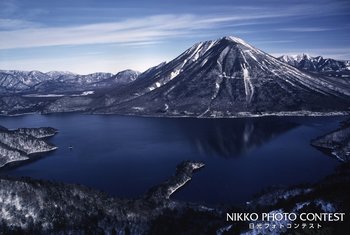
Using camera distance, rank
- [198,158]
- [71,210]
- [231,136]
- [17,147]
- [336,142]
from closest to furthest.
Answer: [71,210]
[198,158]
[336,142]
[17,147]
[231,136]

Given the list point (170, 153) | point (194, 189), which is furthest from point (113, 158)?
point (194, 189)

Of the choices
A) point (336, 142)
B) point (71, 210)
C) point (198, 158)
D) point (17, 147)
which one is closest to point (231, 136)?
point (198, 158)

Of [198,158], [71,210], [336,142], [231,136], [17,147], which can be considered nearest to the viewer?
[71,210]

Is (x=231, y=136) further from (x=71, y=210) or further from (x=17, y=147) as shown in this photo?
(x=71, y=210)

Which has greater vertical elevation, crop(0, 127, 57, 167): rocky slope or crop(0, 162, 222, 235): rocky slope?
crop(0, 127, 57, 167): rocky slope

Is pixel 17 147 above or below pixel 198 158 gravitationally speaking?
above

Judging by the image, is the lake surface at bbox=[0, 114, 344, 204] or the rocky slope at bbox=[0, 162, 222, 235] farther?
the lake surface at bbox=[0, 114, 344, 204]

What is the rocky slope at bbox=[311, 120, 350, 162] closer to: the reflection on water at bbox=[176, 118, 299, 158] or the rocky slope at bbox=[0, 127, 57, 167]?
the reflection on water at bbox=[176, 118, 299, 158]

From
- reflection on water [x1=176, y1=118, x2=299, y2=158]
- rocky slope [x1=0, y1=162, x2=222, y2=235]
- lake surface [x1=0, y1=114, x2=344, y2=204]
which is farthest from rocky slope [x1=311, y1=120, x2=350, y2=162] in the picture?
rocky slope [x1=0, y1=162, x2=222, y2=235]
